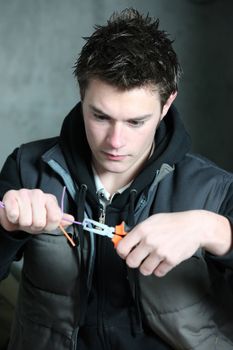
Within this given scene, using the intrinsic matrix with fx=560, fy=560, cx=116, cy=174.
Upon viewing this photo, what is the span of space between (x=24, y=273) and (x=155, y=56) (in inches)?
23.7

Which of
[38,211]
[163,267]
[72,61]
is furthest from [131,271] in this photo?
[72,61]

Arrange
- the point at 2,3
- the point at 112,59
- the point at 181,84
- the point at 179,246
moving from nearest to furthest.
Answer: the point at 179,246 → the point at 112,59 → the point at 2,3 → the point at 181,84

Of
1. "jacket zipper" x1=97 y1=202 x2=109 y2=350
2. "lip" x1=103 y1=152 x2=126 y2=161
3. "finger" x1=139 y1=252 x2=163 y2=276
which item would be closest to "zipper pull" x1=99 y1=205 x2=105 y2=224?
"jacket zipper" x1=97 y1=202 x2=109 y2=350

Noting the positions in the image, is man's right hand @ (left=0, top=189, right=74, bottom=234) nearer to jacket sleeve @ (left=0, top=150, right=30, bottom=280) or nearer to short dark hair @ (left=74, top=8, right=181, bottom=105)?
jacket sleeve @ (left=0, top=150, right=30, bottom=280)

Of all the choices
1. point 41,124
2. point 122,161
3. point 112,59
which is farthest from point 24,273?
point 41,124

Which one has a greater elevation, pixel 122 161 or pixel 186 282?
pixel 122 161

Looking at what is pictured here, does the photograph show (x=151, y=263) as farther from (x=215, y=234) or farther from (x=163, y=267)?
(x=215, y=234)

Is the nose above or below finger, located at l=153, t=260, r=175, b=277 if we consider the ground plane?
above

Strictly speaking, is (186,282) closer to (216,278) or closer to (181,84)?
(216,278)

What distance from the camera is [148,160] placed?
129cm

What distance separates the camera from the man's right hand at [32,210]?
1039mm

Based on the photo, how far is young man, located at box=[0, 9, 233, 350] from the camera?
1.18m

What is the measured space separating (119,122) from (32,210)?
0.27m

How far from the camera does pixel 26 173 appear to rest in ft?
4.42
